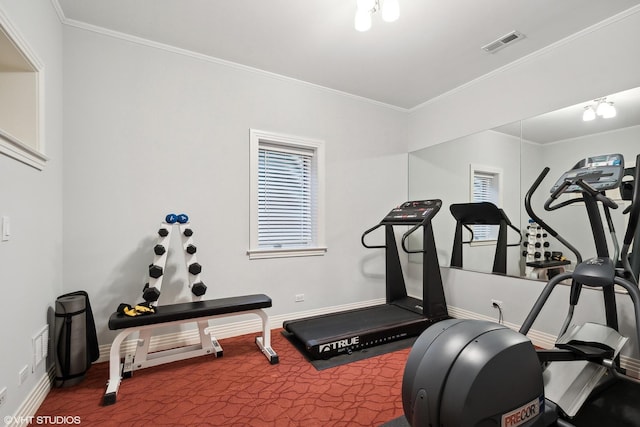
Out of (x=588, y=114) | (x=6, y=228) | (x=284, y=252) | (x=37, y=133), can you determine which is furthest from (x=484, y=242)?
(x=37, y=133)

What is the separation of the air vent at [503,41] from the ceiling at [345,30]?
0.14ft

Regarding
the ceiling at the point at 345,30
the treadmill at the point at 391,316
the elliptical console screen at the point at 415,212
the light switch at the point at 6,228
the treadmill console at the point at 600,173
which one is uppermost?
the ceiling at the point at 345,30

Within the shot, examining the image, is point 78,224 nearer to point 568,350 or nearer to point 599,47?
point 568,350

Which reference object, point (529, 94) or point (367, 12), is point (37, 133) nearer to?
point (367, 12)

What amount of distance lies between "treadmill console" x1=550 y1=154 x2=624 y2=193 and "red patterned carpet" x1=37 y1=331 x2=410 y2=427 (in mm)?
1974

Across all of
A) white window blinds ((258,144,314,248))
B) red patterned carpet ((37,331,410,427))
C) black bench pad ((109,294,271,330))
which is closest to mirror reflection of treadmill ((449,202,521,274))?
red patterned carpet ((37,331,410,427))

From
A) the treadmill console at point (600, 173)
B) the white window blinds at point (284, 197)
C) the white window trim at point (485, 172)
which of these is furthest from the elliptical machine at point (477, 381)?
the white window blinds at point (284, 197)

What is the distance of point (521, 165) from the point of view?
3219mm

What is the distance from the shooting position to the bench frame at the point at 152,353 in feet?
7.04

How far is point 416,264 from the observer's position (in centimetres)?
441

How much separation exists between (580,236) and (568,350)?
129cm

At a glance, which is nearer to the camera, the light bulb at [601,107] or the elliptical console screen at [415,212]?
the light bulb at [601,107]

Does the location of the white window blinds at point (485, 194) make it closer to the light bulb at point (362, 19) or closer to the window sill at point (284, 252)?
the window sill at point (284, 252)

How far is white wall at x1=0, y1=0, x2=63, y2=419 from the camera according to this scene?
1.62 metres
